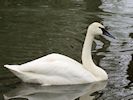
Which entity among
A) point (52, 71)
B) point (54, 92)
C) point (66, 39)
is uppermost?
point (52, 71)

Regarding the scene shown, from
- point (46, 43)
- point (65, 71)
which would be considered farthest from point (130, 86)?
point (46, 43)

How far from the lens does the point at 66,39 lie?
11.8m

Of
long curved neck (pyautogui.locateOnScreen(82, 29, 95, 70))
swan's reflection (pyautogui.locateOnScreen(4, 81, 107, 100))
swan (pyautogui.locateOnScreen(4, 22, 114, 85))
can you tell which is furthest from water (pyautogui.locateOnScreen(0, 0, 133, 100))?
long curved neck (pyautogui.locateOnScreen(82, 29, 95, 70))

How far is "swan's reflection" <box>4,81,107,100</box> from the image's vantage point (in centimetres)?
842

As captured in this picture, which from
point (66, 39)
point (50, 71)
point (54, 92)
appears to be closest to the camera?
point (54, 92)

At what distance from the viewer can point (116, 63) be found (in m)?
10.1

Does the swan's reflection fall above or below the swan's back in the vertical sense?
below

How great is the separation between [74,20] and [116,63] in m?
4.01

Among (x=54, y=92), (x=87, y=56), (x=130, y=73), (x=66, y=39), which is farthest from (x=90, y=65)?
(x=66, y=39)

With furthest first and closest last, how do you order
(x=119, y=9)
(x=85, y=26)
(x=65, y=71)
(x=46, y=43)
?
(x=119, y=9) → (x=85, y=26) → (x=46, y=43) → (x=65, y=71)

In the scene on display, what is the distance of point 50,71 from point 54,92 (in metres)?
0.42

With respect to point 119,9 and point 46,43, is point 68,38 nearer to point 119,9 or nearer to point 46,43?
point 46,43

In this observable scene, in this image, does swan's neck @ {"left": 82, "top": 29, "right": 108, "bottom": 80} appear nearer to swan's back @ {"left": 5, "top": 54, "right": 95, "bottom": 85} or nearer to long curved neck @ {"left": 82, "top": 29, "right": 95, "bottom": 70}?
long curved neck @ {"left": 82, "top": 29, "right": 95, "bottom": 70}

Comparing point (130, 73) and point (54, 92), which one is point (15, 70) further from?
point (130, 73)
